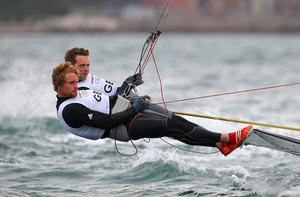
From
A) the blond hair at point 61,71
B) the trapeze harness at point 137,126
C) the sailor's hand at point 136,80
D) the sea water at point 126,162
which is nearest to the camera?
the blond hair at point 61,71

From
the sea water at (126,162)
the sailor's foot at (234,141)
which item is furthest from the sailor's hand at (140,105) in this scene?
the sea water at (126,162)

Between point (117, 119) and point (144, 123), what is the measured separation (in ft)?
0.85

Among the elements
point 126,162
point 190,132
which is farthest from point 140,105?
point 126,162

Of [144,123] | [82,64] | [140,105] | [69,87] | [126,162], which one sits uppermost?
[82,64]

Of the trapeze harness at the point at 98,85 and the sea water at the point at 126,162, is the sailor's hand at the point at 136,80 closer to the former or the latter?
the trapeze harness at the point at 98,85

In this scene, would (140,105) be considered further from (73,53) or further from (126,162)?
(126,162)

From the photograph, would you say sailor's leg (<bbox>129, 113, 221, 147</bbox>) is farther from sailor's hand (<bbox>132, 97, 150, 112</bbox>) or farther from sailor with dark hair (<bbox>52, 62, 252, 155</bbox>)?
sailor's hand (<bbox>132, 97, 150, 112</bbox>)

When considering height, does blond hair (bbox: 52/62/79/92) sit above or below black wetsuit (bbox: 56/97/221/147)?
above

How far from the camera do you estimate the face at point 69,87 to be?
6967mm

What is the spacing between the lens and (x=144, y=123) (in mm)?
7223

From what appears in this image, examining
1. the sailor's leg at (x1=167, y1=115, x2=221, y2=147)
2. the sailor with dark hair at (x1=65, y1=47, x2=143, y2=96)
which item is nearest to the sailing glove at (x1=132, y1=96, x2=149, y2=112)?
the sailor's leg at (x1=167, y1=115, x2=221, y2=147)

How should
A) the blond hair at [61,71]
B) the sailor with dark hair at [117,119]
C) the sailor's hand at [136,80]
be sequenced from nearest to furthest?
the blond hair at [61,71]
the sailor with dark hair at [117,119]
the sailor's hand at [136,80]

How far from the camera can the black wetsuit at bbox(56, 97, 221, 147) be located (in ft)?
23.2

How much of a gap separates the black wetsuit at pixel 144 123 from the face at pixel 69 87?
3.0 inches
